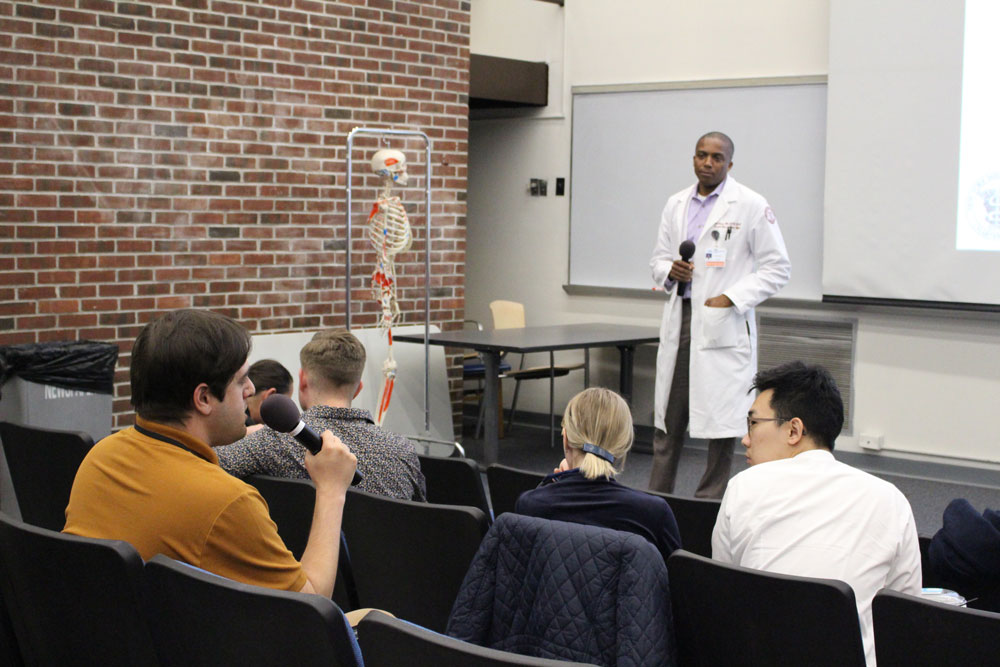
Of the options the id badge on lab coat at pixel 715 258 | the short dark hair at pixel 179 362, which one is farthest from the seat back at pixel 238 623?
the id badge on lab coat at pixel 715 258

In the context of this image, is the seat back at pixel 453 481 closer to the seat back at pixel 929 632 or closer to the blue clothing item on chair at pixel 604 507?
the blue clothing item on chair at pixel 604 507

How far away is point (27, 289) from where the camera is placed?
16.1 ft

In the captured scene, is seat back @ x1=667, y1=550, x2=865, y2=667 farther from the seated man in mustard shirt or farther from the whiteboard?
the whiteboard

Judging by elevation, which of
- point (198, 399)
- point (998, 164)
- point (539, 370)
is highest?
point (998, 164)

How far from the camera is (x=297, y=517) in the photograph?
2627mm

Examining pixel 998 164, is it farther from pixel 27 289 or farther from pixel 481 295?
pixel 27 289

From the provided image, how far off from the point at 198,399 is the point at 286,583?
340 millimetres

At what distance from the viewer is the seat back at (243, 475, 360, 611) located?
2592mm

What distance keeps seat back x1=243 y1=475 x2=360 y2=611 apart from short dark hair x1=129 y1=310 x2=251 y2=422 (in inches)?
30.0

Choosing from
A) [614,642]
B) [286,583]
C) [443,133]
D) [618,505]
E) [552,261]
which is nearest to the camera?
[286,583]

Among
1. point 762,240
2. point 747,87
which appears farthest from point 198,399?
point 747,87

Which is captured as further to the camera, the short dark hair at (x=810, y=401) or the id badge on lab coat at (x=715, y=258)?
the id badge on lab coat at (x=715, y=258)

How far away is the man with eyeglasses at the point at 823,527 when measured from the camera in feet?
6.72

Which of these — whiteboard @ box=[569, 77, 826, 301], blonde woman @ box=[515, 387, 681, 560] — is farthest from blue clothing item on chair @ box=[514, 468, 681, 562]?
whiteboard @ box=[569, 77, 826, 301]
